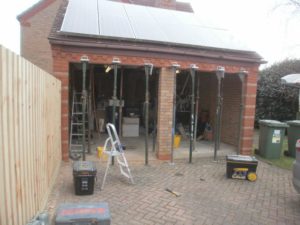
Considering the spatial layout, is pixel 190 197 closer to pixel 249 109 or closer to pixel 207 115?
pixel 249 109

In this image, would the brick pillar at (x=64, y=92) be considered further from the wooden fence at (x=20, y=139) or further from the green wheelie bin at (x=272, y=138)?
the green wheelie bin at (x=272, y=138)

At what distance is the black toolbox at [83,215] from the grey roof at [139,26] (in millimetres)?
4605

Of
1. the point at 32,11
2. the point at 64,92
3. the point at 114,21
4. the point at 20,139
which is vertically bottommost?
the point at 20,139

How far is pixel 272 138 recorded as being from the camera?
26.2ft

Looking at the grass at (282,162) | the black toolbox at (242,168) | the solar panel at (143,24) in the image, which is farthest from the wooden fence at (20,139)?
the grass at (282,162)

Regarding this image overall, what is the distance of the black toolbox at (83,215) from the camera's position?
9.43 feet

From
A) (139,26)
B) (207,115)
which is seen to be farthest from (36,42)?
(207,115)

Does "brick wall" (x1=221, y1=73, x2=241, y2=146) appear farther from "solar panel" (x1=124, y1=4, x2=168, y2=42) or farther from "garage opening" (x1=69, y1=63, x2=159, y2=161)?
"solar panel" (x1=124, y1=4, x2=168, y2=42)

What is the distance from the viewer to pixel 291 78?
33.2 feet

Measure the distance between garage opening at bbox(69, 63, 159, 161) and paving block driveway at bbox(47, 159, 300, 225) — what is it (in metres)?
2.17

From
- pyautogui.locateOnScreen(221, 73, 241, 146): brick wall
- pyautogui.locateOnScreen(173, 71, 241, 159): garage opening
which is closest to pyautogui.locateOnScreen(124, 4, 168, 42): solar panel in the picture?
pyautogui.locateOnScreen(173, 71, 241, 159): garage opening

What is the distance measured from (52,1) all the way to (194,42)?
11509 mm

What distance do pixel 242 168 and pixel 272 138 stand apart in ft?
8.60

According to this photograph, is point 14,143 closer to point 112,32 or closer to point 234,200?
→ point 234,200
